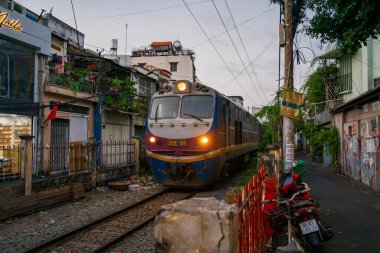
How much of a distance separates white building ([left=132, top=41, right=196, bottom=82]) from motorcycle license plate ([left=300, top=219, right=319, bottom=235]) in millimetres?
37741

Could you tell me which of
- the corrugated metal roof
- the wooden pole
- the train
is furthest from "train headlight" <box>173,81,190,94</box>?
the corrugated metal roof

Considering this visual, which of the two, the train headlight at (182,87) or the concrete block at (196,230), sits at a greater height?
the train headlight at (182,87)

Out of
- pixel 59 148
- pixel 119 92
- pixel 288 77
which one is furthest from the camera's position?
pixel 119 92

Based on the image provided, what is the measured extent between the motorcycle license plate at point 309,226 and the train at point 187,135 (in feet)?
18.5

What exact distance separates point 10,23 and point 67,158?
5.43 metres

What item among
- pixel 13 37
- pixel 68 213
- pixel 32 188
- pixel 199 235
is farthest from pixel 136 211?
pixel 13 37

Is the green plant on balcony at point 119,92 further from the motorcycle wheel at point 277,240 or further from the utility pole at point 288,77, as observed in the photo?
the motorcycle wheel at point 277,240

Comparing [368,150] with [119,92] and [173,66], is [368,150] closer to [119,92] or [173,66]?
[119,92]

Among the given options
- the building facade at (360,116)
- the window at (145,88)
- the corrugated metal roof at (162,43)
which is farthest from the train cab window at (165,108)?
the corrugated metal roof at (162,43)

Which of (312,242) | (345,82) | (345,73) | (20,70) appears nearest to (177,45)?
(345,73)

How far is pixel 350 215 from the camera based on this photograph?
857 centimetres

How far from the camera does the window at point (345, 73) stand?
21359 mm

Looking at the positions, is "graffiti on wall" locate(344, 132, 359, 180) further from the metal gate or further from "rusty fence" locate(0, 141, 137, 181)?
the metal gate

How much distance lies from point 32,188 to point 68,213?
1799 millimetres
